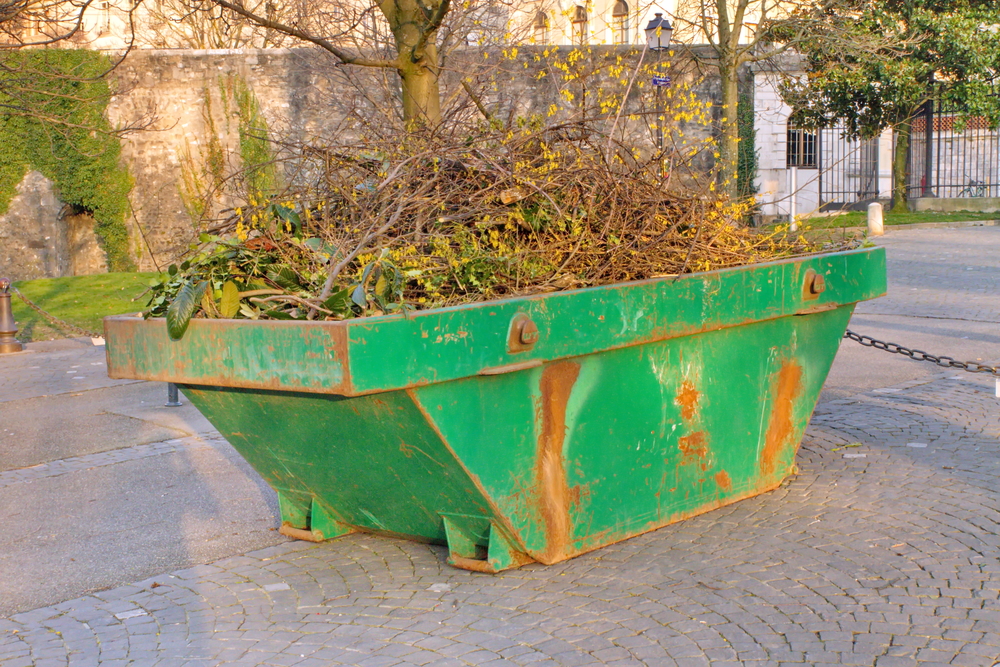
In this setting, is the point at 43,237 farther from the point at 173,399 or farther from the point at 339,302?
the point at 339,302

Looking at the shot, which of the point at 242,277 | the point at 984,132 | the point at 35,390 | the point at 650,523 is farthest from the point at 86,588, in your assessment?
the point at 984,132

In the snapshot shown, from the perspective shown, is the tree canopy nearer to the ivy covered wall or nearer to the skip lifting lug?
the ivy covered wall

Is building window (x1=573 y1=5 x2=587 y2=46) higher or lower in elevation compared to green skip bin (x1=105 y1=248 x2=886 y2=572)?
higher

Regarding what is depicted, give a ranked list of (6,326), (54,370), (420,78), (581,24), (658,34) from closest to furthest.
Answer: (420,78) → (581,24) → (54,370) → (6,326) → (658,34)

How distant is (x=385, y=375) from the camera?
10.3 ft

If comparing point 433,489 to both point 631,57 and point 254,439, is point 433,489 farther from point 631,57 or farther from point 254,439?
point 631,57

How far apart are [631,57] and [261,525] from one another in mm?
15411

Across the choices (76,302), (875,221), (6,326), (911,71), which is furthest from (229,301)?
(911,71)

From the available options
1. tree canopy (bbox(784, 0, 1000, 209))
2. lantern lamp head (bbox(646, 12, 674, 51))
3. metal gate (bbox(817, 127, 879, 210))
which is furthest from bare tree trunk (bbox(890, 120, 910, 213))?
lantern lamp head (bbox(646, 12, 674, 51))

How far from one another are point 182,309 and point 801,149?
24.5 meters

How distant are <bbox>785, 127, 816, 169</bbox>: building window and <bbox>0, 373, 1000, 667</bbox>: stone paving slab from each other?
2218 cm

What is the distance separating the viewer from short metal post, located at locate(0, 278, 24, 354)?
10484mm

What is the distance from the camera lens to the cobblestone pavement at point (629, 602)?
10.3 feet

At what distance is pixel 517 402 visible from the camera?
3562 mm
